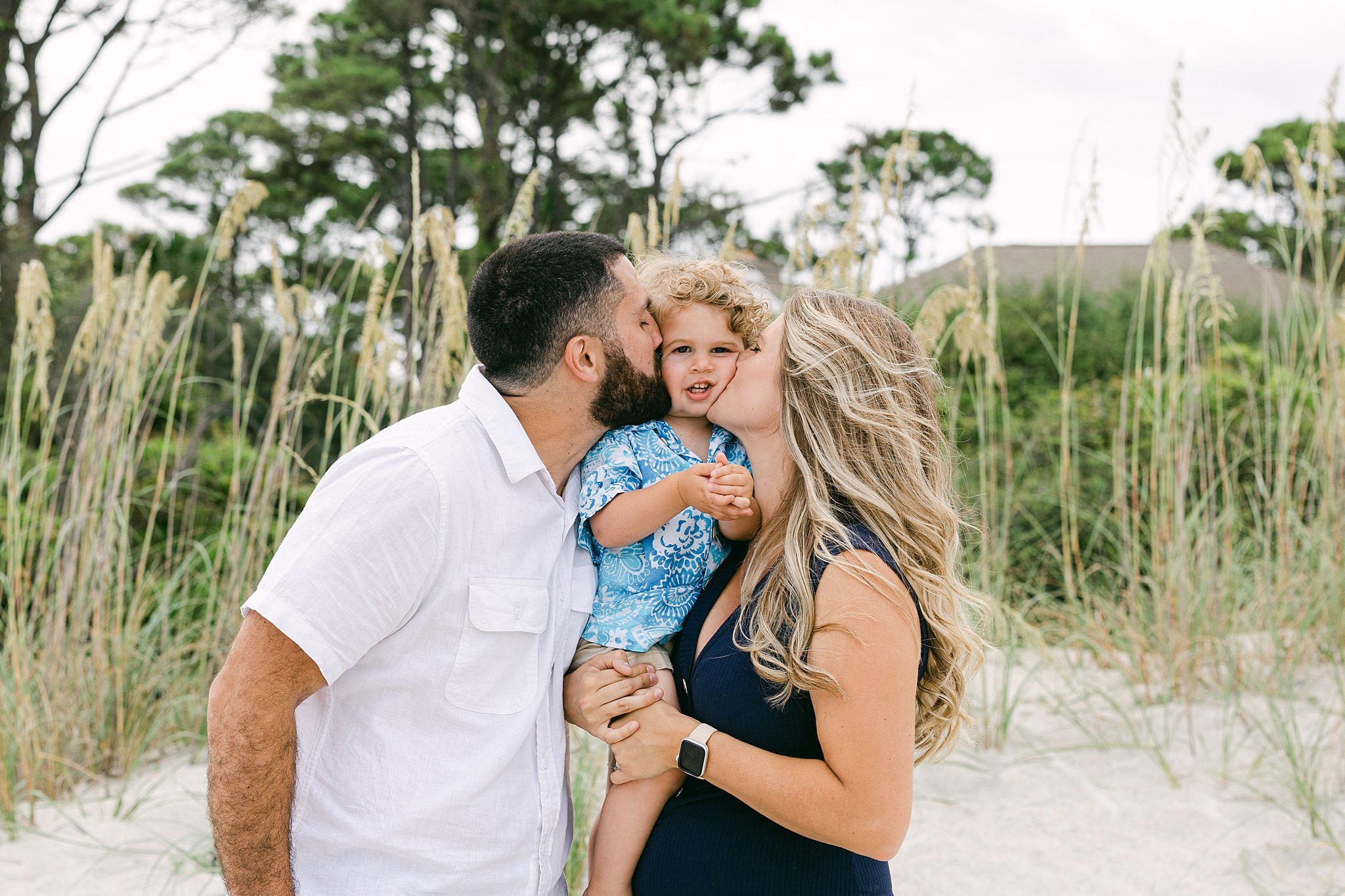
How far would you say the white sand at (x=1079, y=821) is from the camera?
2.92 m

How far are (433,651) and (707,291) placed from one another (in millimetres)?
919

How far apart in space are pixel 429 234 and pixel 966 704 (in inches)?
78.5

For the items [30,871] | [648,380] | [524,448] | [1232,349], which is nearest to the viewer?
[524,448]

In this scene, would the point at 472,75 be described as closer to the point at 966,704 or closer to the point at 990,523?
the point at 990,523

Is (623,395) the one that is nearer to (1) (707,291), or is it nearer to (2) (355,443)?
(1) (707,291)

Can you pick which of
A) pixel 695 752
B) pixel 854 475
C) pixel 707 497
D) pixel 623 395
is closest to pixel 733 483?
pixel 707 497

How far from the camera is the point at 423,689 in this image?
1.66m

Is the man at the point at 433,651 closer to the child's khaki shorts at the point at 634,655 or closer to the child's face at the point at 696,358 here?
the child's khaki shorts at the point at 634,655

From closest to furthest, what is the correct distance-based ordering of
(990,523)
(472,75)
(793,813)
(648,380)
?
1. (793,813)
2. (648,380)
3. (990,523)
4. (472,75)

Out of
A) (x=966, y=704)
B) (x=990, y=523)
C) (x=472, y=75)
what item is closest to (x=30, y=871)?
(x=966, y=704)

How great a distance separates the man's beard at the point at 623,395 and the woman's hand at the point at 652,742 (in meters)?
0.56

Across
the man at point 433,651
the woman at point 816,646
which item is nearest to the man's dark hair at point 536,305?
the man at point 433,651

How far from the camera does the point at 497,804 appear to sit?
167cm

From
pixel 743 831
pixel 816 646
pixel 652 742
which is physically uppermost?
pixel 816 646
